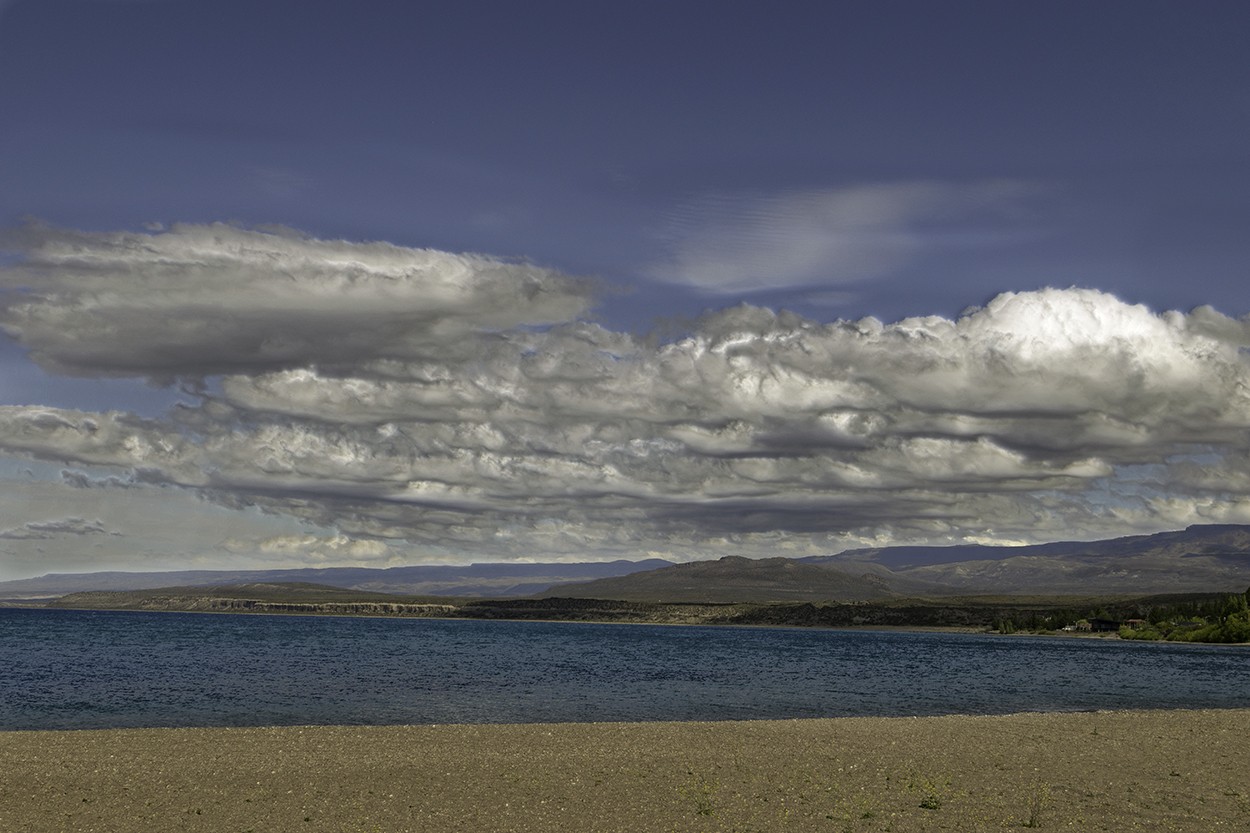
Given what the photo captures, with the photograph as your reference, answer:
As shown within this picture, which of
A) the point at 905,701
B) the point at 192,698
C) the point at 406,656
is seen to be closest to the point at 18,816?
the point at 192,698

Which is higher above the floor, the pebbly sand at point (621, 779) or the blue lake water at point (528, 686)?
the pebbly sand at point (621, 779)

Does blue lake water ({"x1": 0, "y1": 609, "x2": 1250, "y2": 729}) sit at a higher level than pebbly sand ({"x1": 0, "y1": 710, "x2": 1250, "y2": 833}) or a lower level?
lower

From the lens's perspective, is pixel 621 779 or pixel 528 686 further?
pixel 528 686

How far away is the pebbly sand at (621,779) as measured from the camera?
28.2 meters

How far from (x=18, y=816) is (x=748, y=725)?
30634 mm

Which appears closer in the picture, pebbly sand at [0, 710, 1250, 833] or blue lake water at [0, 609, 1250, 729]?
pebbly sand at [0, 710, 1250, 833]

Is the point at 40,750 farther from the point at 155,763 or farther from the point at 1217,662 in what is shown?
the point at 1217,662

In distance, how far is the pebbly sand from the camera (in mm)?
28203

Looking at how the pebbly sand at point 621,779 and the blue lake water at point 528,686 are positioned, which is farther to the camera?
the blue lake water at point 528,686

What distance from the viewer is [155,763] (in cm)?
3631

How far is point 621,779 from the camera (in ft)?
111

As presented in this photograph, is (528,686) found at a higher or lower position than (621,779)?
lower

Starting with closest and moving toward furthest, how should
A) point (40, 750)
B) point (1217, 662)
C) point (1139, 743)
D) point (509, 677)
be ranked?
point (40, 750) → point (1139, 743) → point (509, 677) → point (1217, 662)

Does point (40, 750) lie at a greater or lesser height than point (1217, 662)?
greater
